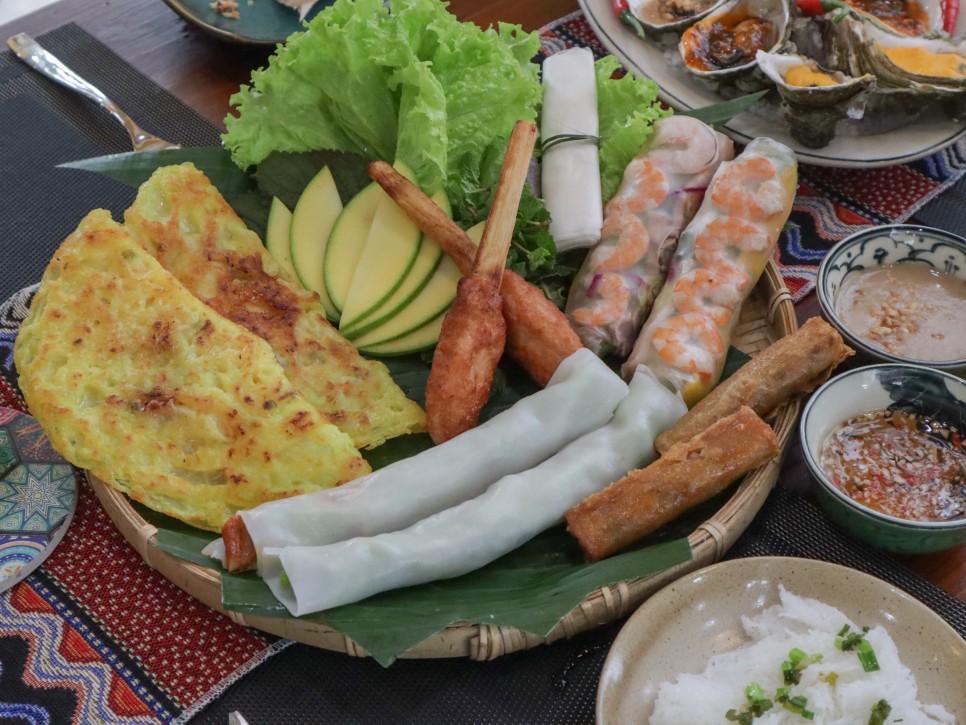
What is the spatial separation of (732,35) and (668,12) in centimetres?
35

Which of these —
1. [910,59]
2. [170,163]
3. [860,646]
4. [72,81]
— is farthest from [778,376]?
[72,81]

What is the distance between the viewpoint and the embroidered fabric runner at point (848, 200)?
3.60m

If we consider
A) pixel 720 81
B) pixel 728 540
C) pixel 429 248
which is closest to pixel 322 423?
pixel 429 248

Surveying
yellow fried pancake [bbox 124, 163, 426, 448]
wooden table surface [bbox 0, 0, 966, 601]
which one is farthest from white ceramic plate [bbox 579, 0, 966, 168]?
yellow fried pancake [bbox 124, 163, 426, 448]

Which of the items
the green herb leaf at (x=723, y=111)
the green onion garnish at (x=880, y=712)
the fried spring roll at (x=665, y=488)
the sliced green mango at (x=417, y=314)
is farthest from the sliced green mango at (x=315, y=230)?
the green onion garnish at (x=880, y=712)

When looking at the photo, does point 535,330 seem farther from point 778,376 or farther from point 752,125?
point 752,125

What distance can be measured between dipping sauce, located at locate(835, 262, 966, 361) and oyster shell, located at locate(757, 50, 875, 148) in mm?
834

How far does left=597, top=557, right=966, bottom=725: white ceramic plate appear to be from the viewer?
7.22 ft

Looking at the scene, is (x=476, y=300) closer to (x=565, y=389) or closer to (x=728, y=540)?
(x=565, y=389)

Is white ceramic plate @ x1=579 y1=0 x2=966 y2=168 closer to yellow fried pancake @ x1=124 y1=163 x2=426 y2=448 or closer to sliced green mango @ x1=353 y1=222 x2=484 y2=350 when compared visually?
sliced green mango @ x1=353 y1=222 x2=484 y2=350

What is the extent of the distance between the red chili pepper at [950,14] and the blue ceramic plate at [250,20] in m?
2.83

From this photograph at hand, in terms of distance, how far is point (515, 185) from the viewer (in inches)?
120

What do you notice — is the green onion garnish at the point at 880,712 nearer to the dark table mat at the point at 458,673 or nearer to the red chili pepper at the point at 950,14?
the dark table mat at the point at 458,673

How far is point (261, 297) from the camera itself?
3043 mm
